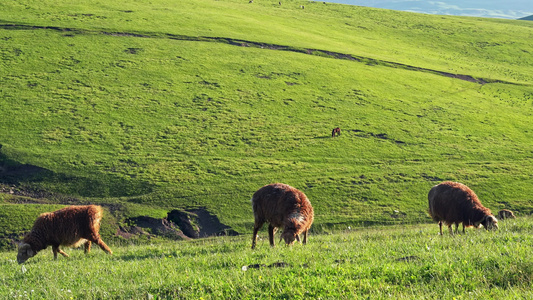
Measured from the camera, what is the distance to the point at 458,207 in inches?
736

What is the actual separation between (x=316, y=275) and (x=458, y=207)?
436 inches

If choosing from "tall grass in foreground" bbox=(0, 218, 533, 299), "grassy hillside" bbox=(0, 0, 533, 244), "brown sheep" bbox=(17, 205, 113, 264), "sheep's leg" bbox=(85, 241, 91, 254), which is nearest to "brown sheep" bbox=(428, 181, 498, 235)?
"tall grass in foreground" bbox=(0, 218, 533, 299)

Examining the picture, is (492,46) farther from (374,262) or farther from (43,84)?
(374,262)

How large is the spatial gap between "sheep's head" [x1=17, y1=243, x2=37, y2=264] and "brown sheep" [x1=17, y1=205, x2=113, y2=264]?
0.11 metres

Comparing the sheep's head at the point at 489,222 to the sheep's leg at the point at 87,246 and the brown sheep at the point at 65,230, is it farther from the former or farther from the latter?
the sheep's leg at the point at 87,246

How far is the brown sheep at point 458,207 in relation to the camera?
709 inches

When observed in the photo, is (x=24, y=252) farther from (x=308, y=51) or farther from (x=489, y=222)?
(x=308, y=51)

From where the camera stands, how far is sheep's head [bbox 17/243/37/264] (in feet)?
54.3

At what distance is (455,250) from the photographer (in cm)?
1104

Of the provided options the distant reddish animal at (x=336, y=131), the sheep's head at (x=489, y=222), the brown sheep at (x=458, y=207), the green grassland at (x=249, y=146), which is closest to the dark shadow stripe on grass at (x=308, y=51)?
the green grassland at (x=249, y=146)

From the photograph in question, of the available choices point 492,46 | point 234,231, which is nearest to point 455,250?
point 234,231

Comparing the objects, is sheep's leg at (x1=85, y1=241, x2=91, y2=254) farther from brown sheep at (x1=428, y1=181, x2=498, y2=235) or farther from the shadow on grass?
the shadow on grass

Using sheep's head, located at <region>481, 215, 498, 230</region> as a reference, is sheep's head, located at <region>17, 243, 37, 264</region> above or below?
below

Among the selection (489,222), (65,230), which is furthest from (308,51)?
(65,230)
